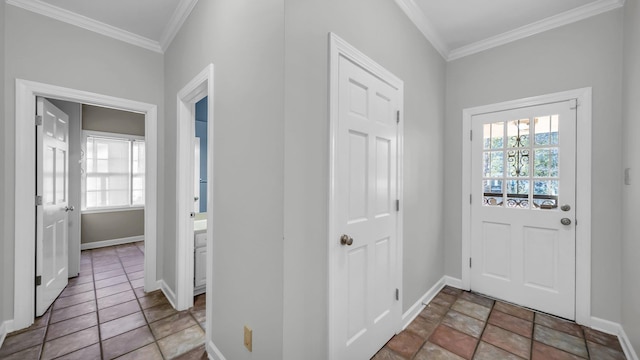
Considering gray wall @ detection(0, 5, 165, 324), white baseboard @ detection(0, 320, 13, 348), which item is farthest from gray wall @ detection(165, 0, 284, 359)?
white baseboard @ detection(0, 320, 13, 348)

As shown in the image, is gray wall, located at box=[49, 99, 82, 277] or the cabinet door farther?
gray wall, located at box=[49, 99, 82, 277]

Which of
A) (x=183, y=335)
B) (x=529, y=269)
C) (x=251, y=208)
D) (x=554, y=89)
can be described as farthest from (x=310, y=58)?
(x=529, y=269)

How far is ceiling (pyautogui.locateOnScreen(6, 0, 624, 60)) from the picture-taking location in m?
2.10

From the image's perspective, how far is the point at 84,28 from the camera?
7.56ft

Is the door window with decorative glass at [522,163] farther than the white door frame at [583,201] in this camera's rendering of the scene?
Yes

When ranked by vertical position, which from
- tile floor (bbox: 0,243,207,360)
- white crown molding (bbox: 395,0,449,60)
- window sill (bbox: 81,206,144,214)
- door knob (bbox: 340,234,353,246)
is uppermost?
white crown molding (bbox: 395,0,449,60)

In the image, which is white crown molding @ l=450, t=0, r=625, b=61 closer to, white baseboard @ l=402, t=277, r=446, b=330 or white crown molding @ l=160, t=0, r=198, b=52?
white baseboard @ l=402, t=277, r=446, b=330

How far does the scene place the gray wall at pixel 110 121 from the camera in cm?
432

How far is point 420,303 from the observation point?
7.84 feet

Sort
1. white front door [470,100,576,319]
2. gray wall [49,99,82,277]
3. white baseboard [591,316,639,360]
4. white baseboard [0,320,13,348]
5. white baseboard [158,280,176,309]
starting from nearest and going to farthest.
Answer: white baseboard [591,316,639,360] < white baseboard [0,320,13,348] < white front door [470,100,576,319] < white baseboard [158,280,176,309] < gray wall [49,99,82,277]

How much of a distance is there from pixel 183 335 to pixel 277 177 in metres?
1.72

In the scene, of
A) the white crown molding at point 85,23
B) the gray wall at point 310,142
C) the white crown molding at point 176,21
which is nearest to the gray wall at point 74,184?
the white crown molding at point 85,23

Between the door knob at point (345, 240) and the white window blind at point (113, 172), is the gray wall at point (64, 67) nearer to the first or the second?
the door knob at point (345, 240)

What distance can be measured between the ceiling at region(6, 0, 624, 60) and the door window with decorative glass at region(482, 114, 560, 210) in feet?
2.89
